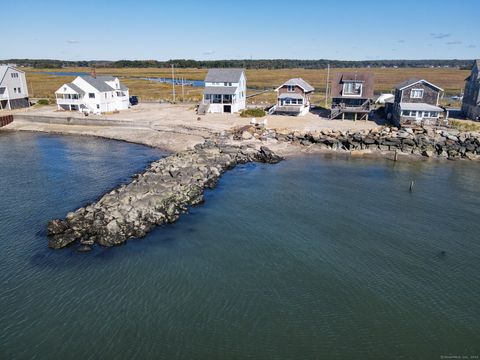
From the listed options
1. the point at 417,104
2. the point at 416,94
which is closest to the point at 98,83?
the point at 416,94

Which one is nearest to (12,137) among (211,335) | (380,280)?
(211,335)

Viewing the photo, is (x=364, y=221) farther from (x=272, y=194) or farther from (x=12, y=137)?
(x=12, y=137)

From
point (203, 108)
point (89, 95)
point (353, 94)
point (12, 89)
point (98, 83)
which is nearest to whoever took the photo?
point (353, 94)

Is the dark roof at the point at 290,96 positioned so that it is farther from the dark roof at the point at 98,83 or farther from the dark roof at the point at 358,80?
the dark roof at the point at 98,83

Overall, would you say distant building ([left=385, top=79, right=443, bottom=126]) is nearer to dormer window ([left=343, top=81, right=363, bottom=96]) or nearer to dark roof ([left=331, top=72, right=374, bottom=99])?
dark roof ([left=331, top=72, right=374, bottom=99])

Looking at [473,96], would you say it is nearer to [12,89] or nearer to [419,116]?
[419,116]

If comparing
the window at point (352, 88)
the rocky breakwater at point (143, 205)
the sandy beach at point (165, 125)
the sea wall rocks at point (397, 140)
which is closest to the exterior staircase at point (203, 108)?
the sandy beach at point (165, 125)
